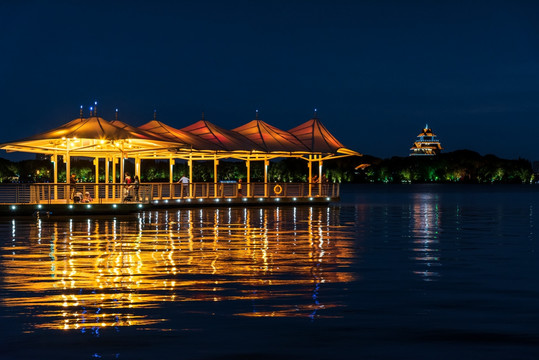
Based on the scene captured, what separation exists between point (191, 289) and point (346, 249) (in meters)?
8.03

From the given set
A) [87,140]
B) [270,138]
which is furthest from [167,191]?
[270,138]

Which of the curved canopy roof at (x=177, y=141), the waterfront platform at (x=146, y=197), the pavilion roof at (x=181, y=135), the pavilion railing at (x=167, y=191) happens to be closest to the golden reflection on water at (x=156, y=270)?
the waterfront platform at (x=146, y=197)

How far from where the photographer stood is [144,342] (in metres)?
8.60

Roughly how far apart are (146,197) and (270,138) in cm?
1078

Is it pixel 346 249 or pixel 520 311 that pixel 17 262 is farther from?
pixel 520 311

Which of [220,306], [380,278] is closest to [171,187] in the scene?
[380,278]

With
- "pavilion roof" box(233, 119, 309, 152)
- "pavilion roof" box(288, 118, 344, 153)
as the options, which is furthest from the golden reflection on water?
"pavilion roof" box(288, 118, 344, 153)

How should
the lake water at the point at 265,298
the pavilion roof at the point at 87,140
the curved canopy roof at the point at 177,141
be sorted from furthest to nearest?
the curved canopy roof at the point at 177,141 < the pavilion roof at the point at 87,140 < the lake water at the point at 265,298

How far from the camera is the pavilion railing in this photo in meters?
34.9

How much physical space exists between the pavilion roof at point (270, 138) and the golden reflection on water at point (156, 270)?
23063mm

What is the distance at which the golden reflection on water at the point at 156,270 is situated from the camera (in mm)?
10617

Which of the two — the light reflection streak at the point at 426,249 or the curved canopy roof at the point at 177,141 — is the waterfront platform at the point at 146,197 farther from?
the light reflection streak at the point at 426,249

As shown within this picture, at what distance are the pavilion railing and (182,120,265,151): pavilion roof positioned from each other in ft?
7.52

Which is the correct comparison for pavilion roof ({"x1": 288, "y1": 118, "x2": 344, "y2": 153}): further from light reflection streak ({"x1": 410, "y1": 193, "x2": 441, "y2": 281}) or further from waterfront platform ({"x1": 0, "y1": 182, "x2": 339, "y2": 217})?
light reflection streak ({"x1": 410, "y1": 193, "x2": 441, "y2": 281})
